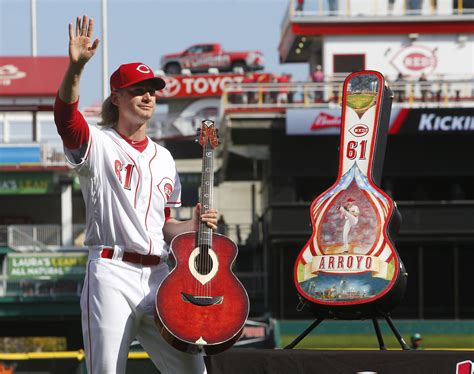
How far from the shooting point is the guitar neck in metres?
6.71

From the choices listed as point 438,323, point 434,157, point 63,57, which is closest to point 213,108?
point 63,57

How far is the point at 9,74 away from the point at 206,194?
46.7 meters

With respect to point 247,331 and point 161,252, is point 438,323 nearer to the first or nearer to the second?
point 247,331

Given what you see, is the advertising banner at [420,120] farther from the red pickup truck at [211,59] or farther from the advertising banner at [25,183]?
the red pickup truck at [211,59]

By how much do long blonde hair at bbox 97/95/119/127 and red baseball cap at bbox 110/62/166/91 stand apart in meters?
0.15

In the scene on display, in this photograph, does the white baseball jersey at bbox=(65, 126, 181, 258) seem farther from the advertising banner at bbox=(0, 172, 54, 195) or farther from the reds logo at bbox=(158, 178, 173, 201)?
the advertising banner at bbox=(0, 172, 54, 195)

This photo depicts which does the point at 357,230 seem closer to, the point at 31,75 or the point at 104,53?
the point at 31,75

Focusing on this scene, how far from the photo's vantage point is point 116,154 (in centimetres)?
666

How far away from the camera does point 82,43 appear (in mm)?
6219

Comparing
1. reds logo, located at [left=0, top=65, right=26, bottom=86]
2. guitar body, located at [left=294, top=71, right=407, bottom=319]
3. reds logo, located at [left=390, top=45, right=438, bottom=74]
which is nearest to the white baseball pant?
guitar body, located at [left=294, top=71, right=407, bottom=319]

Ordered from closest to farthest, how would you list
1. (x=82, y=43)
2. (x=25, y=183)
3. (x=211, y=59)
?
(x=82, y=43) → (x=25, y=183) → (x=211, y=59)

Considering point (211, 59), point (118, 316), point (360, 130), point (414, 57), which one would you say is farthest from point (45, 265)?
point (118, 316)

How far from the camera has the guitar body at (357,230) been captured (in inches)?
350

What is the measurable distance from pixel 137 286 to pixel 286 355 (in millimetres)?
1222
